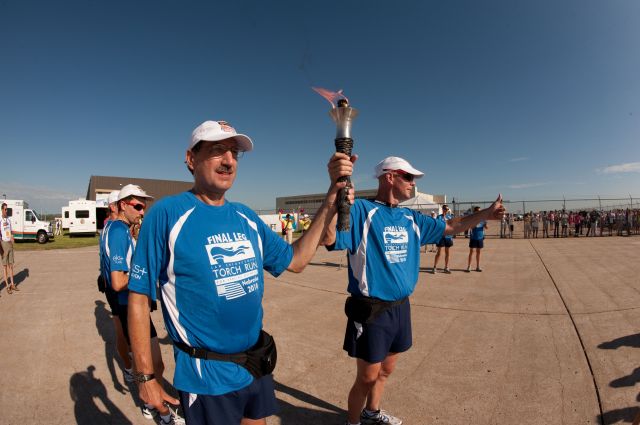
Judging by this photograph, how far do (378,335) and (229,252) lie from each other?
4.69 ft

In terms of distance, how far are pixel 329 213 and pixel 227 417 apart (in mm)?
1153

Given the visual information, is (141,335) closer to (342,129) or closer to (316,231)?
(316,231)

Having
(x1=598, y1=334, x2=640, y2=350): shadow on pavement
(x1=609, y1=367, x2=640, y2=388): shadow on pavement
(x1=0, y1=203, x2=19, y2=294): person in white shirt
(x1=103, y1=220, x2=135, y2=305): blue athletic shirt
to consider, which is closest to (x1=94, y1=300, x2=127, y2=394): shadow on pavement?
(x1=103, y1=220, x2=135, y2=305): blue athletic shirt

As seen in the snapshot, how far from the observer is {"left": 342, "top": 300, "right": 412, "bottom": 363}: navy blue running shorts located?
2367 mm

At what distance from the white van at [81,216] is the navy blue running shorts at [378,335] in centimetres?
3190

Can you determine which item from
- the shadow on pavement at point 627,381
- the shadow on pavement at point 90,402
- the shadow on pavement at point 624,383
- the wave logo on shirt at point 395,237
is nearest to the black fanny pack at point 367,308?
the wave logo on shirt at point 395,237

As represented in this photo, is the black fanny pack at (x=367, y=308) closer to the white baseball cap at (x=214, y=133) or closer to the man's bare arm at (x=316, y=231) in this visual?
the man's bare arm at (x=316, y=231)

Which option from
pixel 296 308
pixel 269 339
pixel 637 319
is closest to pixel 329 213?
pixel 269 339

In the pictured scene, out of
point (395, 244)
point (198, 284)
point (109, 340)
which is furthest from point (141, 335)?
point (109, 340)

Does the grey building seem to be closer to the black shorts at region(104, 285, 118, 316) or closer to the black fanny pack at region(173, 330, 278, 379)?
the black shorts at region(104, 285, 118, 316)

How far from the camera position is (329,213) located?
1812 mm

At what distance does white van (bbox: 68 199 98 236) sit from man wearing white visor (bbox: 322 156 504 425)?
104 feet

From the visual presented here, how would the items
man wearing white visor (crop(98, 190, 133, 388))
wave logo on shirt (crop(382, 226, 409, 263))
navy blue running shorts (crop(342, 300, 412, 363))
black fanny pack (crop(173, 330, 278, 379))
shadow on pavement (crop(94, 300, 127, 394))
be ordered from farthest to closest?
1. shadow on pavement (crop(94, 300, 127, 394))
2. man wearing white visor (crop(98, 190, 133, 388))
3. wave logo on shirt (crop(382, 226, 409, 263))
4. navy blue running shorts (crop(342, 300, 412, 363))
5. black fanny pack (crop(173, 330, 278, 379))

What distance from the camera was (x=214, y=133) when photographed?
1.56 metres
